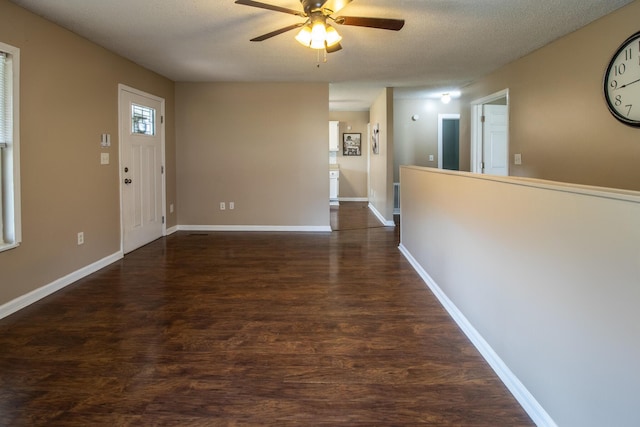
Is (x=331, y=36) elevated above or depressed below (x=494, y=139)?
above

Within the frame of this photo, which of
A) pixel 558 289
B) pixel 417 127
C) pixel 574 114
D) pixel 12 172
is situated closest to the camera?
pixel 558 289

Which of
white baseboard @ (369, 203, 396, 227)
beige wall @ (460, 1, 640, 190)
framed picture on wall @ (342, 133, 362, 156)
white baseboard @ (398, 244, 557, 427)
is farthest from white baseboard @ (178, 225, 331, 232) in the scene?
framed picture on wall @ (342, 133, 362, 156)

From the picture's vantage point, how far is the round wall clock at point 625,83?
3.11 m

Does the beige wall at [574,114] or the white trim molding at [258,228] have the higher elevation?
the beige wall at [574,114]

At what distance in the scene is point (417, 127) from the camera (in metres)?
8.40

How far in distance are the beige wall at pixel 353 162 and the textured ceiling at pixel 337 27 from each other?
4.39 meters

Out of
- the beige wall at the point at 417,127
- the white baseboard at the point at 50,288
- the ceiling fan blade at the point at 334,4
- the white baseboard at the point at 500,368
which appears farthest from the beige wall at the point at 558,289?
the beige wall at the point at 417,127

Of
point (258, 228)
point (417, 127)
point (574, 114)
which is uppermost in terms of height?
point (417, 127)

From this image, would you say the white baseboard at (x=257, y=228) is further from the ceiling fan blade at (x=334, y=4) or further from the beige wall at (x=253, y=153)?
the ceiling fan blade at (x=334, y=4)

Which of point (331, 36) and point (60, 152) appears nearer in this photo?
point (331, 36)

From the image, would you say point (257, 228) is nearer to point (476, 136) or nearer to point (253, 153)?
point (253, 153)

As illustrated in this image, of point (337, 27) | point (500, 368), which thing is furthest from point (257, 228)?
point (500, 368)

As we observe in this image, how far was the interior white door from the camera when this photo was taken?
6.18 m

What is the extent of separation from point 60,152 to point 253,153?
10.2ft
